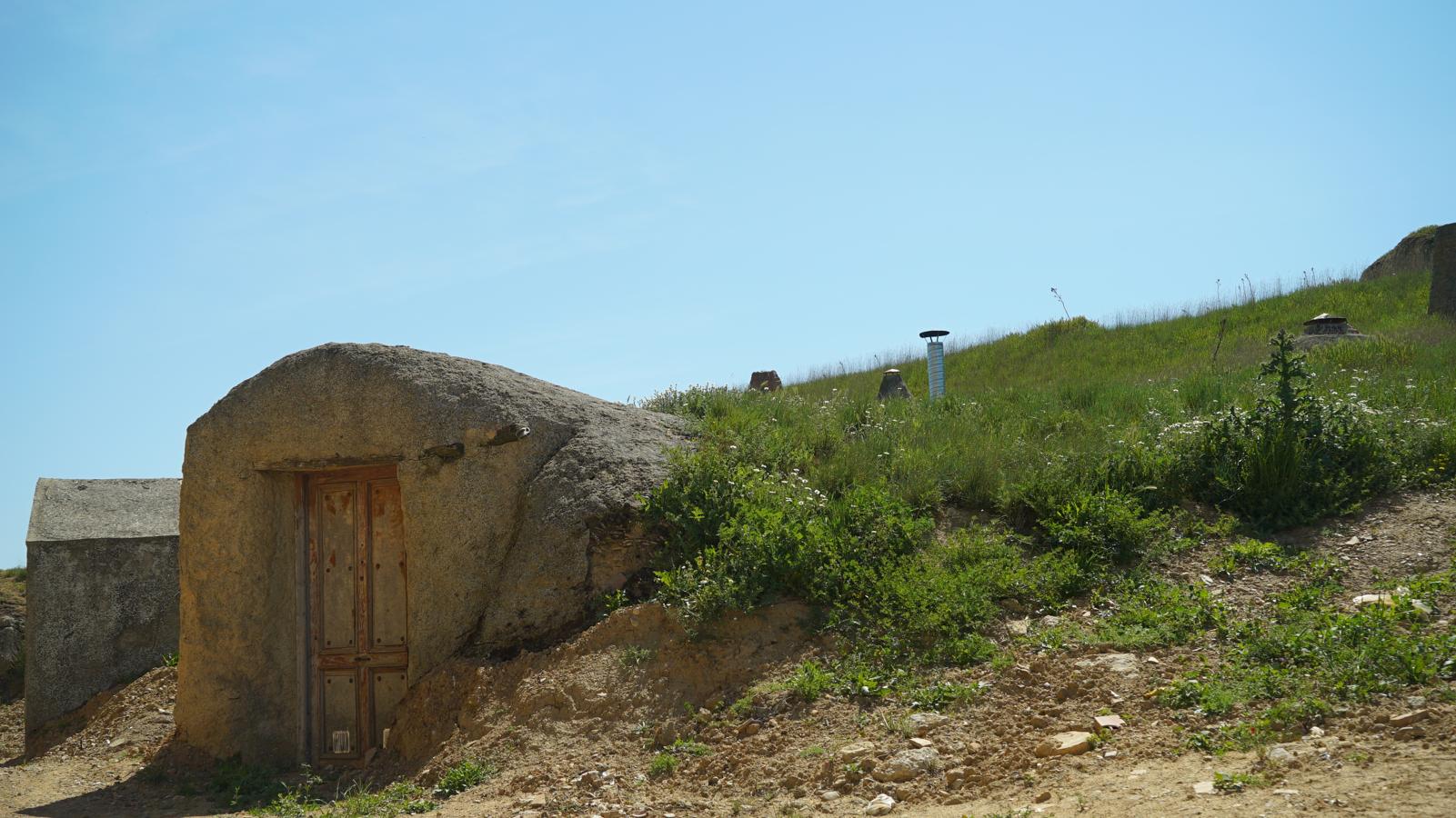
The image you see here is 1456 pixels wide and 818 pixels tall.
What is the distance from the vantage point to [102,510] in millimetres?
10812

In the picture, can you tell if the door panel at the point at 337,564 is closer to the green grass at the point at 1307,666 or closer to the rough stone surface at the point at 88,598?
the rough stone surface at the point at 88,598

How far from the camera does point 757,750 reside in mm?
5801

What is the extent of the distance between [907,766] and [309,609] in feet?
16.7

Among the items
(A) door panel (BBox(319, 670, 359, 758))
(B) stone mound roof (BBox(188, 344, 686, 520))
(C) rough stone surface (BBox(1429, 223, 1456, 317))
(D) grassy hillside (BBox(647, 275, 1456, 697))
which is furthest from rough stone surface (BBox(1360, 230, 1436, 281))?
(A) door panel (BBox(319, 670, 359, 758))

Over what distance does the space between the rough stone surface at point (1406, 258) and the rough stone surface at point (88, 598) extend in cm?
2263

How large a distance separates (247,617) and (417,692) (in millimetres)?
1605

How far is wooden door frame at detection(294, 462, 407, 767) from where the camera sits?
8.07m

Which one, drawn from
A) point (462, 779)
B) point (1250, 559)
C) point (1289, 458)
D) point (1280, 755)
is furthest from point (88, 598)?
point (1289, 458)

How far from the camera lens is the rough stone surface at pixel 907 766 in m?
5.20

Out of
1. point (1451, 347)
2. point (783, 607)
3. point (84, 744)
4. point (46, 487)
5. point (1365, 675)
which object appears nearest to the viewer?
point (1365, 675)

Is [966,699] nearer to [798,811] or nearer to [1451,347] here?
[798,811]

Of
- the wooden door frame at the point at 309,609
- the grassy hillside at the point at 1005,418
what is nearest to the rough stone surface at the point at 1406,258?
the grassy hillside at the point at 1005,418

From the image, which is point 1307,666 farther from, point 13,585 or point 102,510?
point 13,585

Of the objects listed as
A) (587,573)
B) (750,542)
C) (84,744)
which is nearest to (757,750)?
(750,542)
